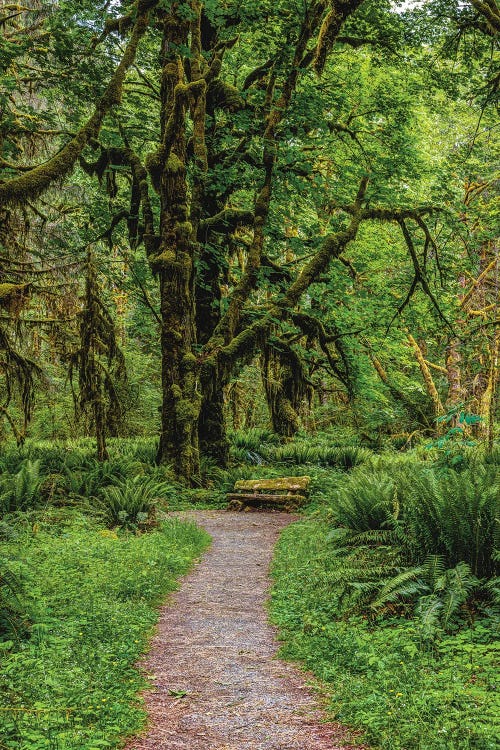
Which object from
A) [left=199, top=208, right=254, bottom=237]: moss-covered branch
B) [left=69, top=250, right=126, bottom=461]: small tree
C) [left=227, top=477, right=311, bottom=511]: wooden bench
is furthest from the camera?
[left=199, top=208, right=254, bottom=237]: moss-covered branch

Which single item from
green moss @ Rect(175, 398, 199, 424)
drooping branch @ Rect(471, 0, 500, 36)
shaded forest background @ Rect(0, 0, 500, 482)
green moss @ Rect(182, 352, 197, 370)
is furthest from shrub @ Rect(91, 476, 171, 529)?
drooping branch @ Rect(471, 0, 500, 36)

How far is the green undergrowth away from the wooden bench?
4.67m

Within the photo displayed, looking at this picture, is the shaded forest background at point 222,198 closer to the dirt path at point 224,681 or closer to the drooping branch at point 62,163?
the drooping branch at point 62,163

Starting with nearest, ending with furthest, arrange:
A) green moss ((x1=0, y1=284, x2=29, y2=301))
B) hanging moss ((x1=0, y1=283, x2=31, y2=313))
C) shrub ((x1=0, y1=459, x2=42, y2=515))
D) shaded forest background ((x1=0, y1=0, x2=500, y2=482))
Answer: green moss ((x1=0, y1=284, x2=29, y2=301)), hanging moss ((x1=0, y1=283, x2=31, y2=313)), shrub ((x1=0, y1=459, x2=42, y2=515)), shaded forest background ((x1=0, y1=0, x2=500, y2=482))

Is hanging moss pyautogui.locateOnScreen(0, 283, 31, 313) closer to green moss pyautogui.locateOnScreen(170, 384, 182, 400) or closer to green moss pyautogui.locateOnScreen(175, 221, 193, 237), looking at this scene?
green moss pyautogui.locateOnScreen(170, 384, 182, 400)

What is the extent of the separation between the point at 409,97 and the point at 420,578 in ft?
43.2

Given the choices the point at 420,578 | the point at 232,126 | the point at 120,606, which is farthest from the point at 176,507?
the point at 232,126

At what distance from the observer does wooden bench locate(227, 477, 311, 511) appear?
13516 mm

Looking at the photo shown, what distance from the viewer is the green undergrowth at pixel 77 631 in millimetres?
3385

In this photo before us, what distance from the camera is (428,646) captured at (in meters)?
4.47

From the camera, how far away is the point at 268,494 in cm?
1377

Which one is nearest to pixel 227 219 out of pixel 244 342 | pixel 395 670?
pixel 244 342

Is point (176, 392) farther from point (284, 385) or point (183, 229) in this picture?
point (284, 385)

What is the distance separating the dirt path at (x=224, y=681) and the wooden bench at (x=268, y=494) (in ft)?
18.3
